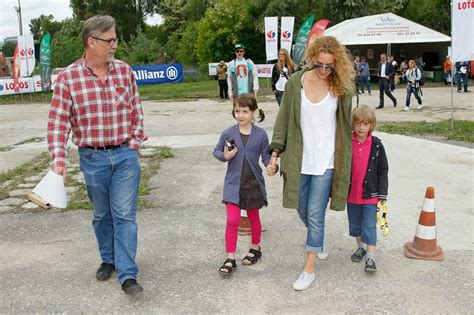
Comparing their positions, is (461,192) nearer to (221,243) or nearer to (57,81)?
(221,243)

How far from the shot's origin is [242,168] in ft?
12.7

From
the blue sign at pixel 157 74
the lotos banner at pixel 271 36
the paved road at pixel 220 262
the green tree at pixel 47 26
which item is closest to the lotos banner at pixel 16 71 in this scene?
the blue sign at pixel 157 74

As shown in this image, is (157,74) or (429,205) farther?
(157,74)

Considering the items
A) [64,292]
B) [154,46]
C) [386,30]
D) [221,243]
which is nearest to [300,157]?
[221,243]

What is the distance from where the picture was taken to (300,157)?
3562mm

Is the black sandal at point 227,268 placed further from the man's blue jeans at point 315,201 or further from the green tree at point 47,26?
the green tree at point 47,26

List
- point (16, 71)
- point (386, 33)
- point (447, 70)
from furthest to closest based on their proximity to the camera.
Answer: point (386, 33), point (447, 70), point (16, 71)

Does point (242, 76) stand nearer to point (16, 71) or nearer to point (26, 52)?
point (26, 52)

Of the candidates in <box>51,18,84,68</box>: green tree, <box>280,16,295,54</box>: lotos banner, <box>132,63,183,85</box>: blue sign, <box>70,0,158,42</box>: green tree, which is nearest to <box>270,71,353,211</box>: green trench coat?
<box>280,16,295,54</box>: lotos banner

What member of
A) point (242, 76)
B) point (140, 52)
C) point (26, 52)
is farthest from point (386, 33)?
point (140, 52)

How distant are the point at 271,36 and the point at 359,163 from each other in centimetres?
1837

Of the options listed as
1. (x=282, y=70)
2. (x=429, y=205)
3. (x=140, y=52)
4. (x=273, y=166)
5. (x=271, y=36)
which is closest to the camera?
(x=273, y=166)

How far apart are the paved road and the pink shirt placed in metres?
0.62

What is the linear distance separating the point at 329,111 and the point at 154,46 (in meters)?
40.7
